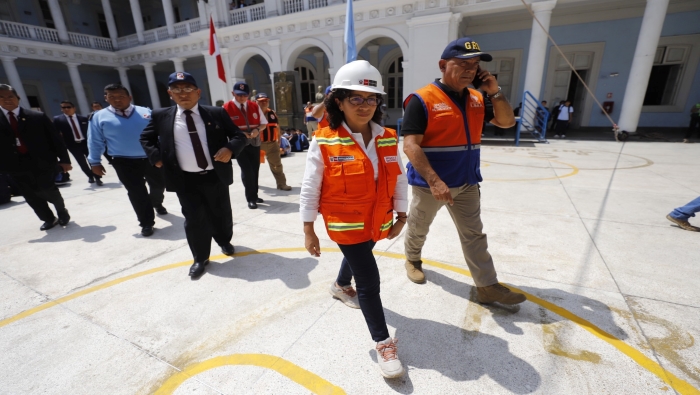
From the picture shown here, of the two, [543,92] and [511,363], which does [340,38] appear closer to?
[543,92]

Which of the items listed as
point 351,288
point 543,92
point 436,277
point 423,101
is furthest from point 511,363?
point 543,92

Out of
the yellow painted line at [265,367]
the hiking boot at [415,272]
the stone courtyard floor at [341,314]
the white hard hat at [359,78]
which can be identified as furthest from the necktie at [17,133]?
the hiking boot at [415,272]

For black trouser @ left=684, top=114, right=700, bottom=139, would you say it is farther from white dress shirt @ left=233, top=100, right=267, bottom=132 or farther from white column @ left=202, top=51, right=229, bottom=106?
white column @ left=202, top=51, right=229, bottom=106

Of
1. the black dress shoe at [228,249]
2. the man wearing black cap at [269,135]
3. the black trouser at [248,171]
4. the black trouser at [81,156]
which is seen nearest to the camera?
the black dress shoe at [228,249]

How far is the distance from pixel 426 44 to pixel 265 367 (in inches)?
494

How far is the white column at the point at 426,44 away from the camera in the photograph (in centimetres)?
1146

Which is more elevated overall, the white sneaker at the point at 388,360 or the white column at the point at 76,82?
the white column at the point at 76,82

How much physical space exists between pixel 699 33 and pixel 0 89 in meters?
19.9

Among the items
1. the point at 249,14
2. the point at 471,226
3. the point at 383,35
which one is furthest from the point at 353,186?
the point at 249,14

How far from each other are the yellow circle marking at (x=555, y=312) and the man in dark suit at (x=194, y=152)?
1.76 ft

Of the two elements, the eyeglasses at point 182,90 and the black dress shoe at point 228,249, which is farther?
the black dress shoe at point 228,249

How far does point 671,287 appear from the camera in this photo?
254cm

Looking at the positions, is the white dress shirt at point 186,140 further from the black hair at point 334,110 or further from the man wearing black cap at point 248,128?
the man wearing black cap at point 248,128

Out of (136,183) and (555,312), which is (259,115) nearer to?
(136,183)
